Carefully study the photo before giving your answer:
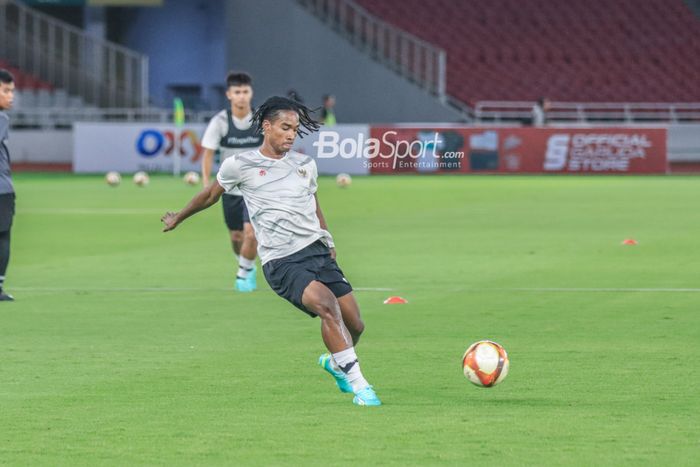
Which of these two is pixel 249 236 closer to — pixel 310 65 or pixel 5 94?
pixel 5 94

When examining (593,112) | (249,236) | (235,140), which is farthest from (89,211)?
(593,112)

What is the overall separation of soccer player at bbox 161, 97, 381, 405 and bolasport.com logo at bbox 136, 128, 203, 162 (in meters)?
32.2

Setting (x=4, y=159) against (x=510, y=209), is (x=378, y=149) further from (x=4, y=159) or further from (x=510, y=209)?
(x=510, y=209)

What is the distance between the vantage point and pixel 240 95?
14.8 meters

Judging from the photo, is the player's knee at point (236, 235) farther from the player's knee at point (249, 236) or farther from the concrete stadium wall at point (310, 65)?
the concrete stadium wall at point (310, 65)

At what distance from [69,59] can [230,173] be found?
3913cm

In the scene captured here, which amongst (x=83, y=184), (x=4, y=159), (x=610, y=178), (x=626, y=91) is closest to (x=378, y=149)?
(x=4, y=159)

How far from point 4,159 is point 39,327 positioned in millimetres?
2069

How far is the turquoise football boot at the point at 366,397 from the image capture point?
8.27 meters

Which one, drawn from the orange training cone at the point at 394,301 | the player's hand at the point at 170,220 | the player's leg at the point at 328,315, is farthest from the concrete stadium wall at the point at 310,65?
the player's leg at the point at 328,315

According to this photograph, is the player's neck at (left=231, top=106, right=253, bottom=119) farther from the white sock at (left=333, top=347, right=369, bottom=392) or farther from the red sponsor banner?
the red sponsor banner

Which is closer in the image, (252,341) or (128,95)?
(252,341)

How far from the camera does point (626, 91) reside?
167 ft

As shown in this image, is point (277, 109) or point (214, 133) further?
point (214, 133)
